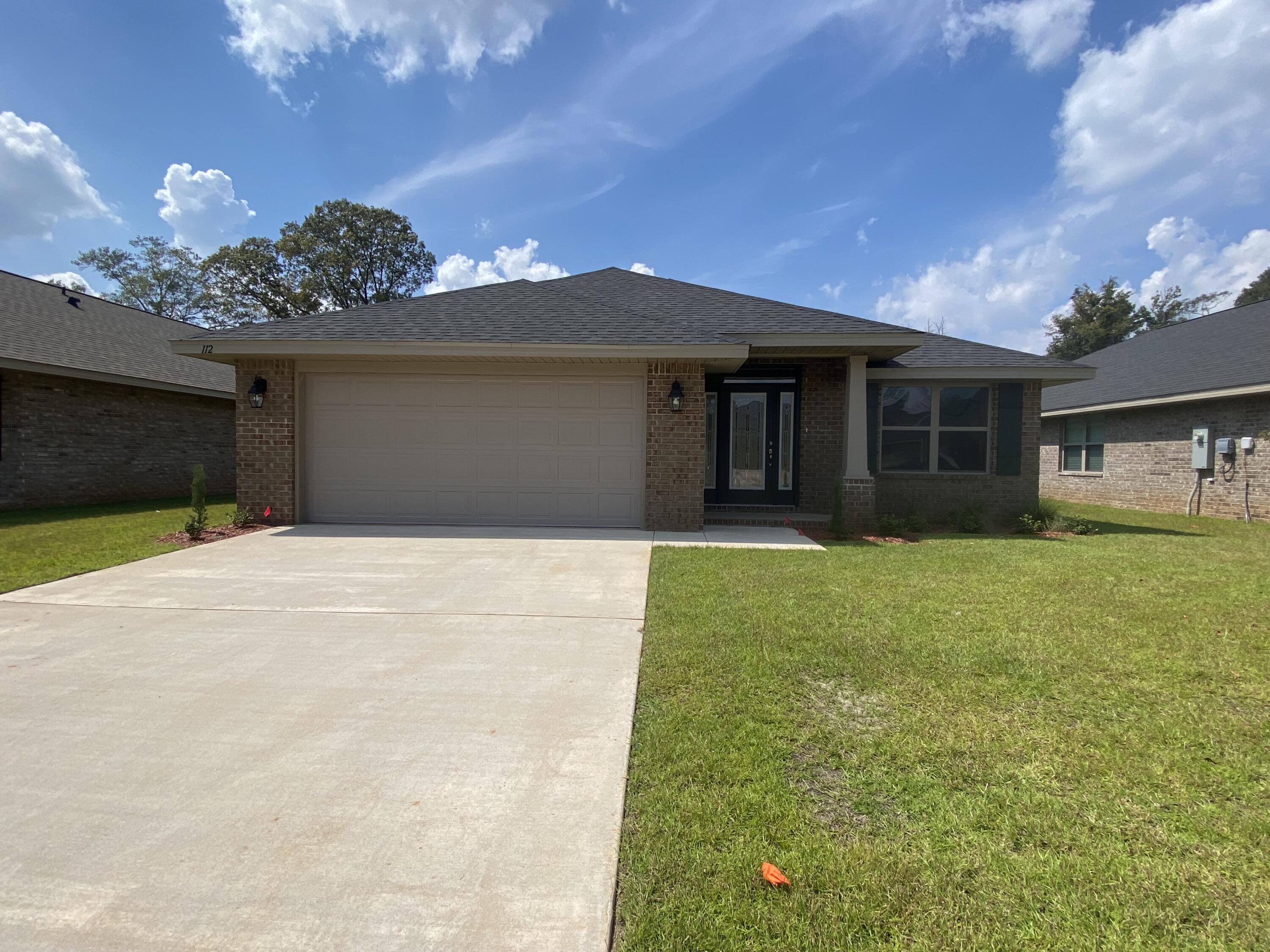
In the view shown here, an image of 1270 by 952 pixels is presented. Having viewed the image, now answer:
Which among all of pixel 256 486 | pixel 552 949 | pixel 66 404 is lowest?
pixel 552 949

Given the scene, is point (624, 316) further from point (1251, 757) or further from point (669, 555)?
point (1251, 757)

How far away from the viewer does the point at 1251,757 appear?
254 centimetres

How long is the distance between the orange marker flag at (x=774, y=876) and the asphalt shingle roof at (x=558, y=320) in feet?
22.6

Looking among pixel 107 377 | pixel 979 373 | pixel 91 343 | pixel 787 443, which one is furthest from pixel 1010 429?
pixel 91 343

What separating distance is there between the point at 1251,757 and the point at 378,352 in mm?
8941

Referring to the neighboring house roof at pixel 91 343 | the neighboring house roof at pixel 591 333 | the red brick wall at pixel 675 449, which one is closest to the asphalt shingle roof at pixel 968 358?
the neighboring house roof at pixel 591 333

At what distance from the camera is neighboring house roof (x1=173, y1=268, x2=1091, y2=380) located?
8.11m

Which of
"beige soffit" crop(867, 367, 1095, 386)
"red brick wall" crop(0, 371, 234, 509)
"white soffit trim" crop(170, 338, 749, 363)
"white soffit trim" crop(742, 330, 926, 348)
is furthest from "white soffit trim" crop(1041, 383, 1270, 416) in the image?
"red brick wall" crop(0, 371, 234, 509)

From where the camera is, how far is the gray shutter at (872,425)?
10289 mm

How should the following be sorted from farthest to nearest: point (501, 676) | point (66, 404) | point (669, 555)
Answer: point (66, 404) < point (669, 555) < point (501, 676)

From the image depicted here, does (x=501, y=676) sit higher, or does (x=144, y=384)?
(x=144, y=384)

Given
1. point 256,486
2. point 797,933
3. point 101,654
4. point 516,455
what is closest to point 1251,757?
point 797,933

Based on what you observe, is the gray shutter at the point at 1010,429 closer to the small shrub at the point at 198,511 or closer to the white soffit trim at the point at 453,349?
the white soffit trim at the point at 453,349

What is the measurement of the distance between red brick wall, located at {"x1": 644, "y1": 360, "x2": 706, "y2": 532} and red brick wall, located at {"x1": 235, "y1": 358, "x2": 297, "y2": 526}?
5320mm
